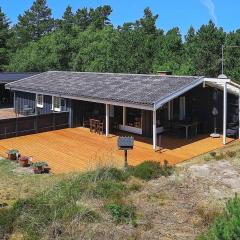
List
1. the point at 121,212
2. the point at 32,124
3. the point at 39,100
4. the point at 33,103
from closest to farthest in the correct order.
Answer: the point at 121,212
the point at 32,124
the point at 39,100
the point at 33,103

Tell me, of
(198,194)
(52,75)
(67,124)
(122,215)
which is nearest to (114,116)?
(67,124)

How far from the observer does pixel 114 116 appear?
2269 cm

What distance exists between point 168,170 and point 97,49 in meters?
39.0

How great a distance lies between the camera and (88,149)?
18.4 metres

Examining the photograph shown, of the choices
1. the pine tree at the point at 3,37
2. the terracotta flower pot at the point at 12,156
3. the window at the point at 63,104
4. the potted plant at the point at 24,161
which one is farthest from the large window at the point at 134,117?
the pine tree at the point at 3,37

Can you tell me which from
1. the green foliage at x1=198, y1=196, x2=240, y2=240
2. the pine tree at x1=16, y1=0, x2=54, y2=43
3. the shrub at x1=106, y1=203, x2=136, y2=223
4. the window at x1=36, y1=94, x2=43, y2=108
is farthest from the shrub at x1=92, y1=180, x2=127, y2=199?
the pine tree at x1=16, y1=0, x2=54, y2=43

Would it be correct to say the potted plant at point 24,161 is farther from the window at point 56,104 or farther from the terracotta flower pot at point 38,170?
the window at point 56,104

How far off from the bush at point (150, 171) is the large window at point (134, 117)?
6.46 m

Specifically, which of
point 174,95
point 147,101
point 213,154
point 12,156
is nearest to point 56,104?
point 12,156

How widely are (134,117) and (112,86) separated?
2110mm

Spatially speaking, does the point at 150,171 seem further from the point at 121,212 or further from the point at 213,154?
the point at 213,154

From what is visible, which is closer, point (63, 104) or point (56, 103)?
point (63, 104)

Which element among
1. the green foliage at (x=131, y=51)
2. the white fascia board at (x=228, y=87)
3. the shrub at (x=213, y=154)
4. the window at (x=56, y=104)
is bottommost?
the shrub at (x=213, y=154)

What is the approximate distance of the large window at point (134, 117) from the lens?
21.1 meters
